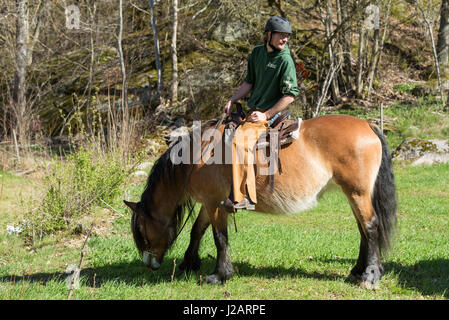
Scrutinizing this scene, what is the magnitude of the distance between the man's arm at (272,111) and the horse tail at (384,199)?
45.6 inches

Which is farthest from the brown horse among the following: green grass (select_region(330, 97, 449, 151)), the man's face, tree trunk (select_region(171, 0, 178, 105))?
tree trunk (select_region(171, 0, 178, 105))

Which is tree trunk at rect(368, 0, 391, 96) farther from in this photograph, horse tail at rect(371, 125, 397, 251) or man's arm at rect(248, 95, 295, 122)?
man's arm at rect(248, 95, 295, 122)

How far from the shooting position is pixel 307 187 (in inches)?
182

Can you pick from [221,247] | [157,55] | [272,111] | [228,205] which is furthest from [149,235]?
[157,55]

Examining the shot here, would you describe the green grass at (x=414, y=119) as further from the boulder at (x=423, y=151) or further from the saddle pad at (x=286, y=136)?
the saddle pad at (x=286, y=136)

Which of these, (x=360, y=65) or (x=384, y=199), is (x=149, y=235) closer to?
(x=384, y=199)

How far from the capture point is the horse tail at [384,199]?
→ 15.6ft

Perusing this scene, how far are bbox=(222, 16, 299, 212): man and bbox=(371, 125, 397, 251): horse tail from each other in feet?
4.05

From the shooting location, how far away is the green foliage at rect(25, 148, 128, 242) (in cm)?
700

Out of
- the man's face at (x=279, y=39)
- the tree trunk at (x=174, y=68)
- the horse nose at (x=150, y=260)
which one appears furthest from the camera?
the tree trunk at (x=174, y=68)

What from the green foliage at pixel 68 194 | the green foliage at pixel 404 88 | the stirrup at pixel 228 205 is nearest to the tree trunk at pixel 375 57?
the green foliage at pixel 404 88
